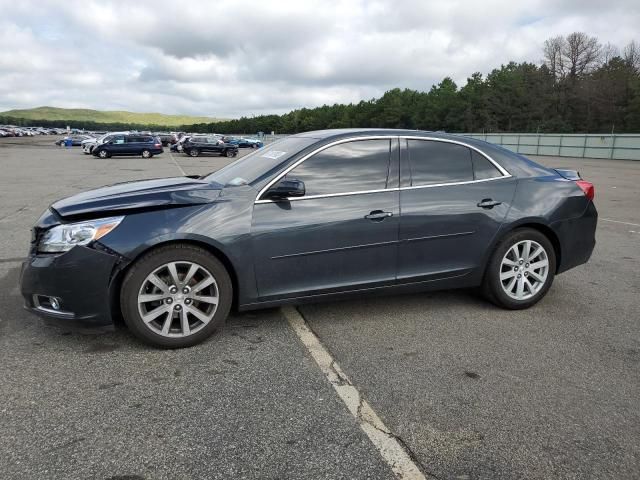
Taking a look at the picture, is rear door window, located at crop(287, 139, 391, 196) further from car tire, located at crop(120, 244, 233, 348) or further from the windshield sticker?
car tire, located at crop(120, 244, 233, 348)

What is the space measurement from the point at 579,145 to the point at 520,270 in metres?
41.7

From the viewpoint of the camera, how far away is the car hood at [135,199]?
359 centimetres

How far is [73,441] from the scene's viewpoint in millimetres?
2615

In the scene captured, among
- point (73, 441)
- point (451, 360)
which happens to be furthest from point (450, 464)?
point (73, 441)

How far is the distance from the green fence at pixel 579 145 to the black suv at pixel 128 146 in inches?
824

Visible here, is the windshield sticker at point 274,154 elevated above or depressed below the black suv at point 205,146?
above

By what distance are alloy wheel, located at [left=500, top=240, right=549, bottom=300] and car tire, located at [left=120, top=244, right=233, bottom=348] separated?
2443 mm

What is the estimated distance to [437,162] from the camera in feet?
14.5

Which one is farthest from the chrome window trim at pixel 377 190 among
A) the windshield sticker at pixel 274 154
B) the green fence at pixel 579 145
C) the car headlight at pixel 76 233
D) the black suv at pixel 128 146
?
the black suv at pixel 128 146

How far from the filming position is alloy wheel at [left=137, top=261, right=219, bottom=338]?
3.58 m

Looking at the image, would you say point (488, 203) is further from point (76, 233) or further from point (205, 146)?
point (205, 146)

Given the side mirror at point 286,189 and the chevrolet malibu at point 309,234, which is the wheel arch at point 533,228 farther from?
the side mirror at point 286,189

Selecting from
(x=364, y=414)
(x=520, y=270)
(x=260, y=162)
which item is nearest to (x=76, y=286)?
(x=260, y=162)

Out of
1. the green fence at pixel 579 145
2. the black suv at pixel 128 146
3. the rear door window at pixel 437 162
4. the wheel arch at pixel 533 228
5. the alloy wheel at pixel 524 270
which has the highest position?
the rear door window at pixel 437 162
